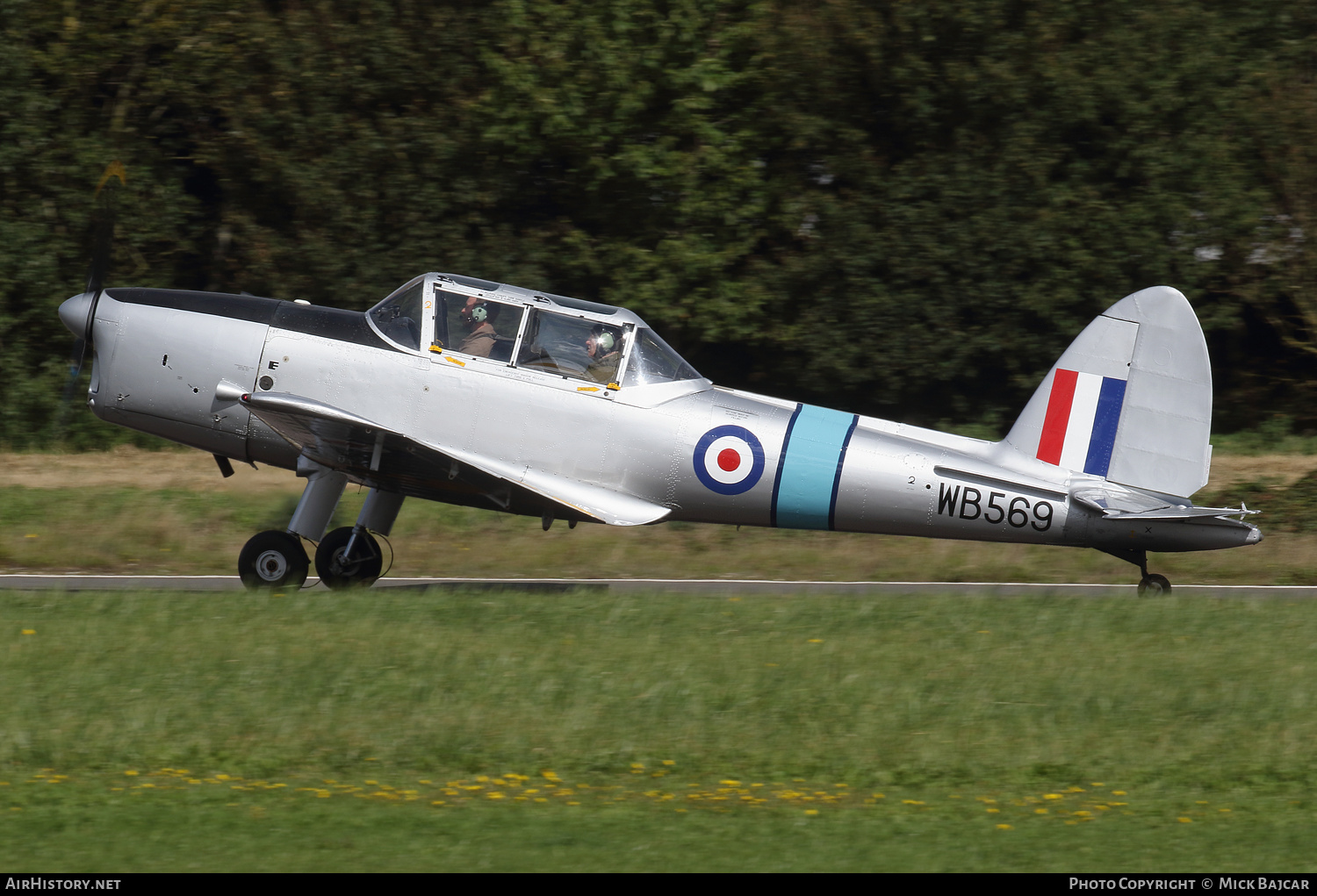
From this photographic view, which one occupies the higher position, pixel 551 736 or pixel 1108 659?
pixel 1108 659

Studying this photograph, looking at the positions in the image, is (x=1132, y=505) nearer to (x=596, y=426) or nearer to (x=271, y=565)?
(x=596, y=426)

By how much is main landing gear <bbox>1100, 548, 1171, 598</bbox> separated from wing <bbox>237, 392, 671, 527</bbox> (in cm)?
374

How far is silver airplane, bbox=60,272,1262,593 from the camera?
33.7 feet

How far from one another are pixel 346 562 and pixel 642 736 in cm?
442

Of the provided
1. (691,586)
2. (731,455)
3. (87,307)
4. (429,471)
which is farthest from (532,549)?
(87,307)

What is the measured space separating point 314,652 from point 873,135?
14015mm

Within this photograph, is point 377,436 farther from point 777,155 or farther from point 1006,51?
point 1006,51

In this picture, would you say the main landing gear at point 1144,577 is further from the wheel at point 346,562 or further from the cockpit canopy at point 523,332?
the wheel at point 346,562

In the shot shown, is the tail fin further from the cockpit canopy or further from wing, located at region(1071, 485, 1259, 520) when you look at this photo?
the cockpit canopy

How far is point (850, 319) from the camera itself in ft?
61.8

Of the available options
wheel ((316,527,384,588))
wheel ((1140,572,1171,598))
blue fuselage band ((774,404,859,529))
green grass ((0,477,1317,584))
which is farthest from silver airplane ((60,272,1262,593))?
green grass ((0,477,1317,584))

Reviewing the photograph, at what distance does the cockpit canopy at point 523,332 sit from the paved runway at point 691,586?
7.24ft

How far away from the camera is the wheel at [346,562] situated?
35.0ft
